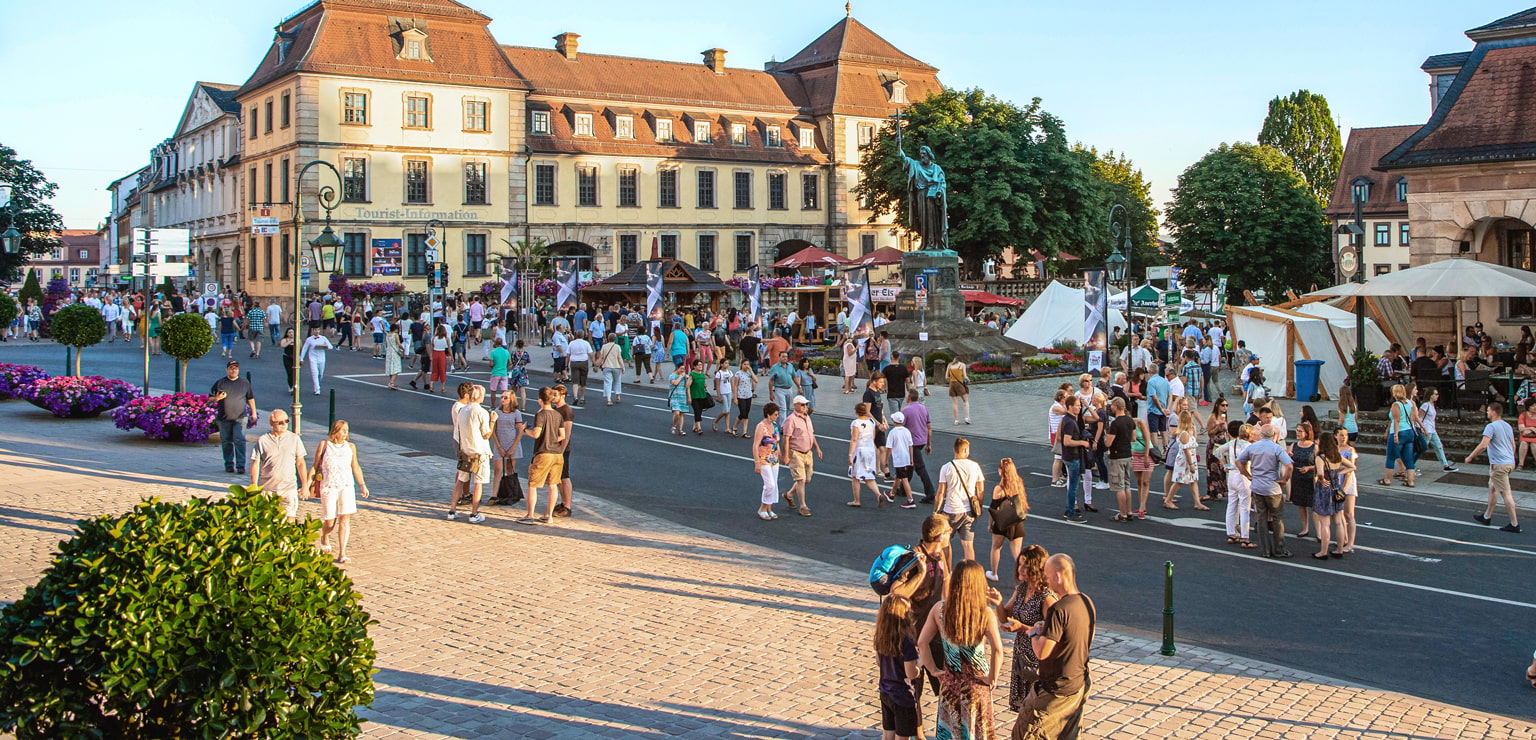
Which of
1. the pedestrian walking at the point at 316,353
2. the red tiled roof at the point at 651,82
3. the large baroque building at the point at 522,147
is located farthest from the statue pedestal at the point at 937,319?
the red tiled roof at the point at 651,82

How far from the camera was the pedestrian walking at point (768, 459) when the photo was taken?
1494cm

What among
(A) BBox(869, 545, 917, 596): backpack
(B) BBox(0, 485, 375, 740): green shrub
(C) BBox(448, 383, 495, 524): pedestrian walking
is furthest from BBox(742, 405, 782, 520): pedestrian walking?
(B) BBox(0, 485, 375, 740): green shrub

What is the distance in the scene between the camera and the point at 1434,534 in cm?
1473

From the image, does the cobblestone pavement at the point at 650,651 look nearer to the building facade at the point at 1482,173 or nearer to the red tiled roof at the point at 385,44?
the building facade at the point at 1482,173

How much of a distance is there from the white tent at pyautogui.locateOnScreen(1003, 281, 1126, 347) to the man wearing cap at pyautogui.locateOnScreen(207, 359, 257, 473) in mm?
25879

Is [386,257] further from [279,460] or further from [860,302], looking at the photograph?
[279,460]

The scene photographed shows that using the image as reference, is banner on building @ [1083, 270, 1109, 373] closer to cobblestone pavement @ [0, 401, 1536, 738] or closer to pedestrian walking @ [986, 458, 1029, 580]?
cobblestone pavement @ [0, 401, 1536, 738]

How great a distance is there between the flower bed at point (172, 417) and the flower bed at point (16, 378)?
4.95m

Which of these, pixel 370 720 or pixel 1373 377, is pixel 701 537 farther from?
pixel 1373 377

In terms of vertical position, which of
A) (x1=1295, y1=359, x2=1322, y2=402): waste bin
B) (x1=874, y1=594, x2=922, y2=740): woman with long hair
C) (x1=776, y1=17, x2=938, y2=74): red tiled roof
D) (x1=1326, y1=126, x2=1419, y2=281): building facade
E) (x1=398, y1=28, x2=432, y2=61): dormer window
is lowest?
(x1=874, y1=594, x2=922, y2=740): woman with long hair

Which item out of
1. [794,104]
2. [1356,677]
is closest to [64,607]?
[1356,677]

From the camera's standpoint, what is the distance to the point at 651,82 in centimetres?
6575

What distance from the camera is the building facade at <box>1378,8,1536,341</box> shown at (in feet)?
81.2

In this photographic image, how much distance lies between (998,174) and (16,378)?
4193 cm
